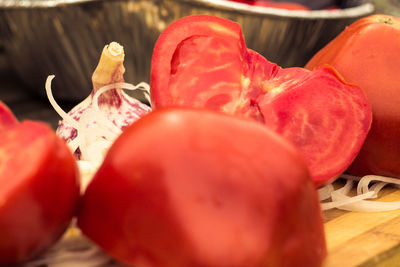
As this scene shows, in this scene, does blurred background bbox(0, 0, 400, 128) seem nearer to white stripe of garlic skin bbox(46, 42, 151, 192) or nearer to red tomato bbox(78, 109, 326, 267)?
white stripe of garlic skin bbox(46, 42, 151, 192)

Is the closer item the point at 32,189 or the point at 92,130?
the point at 32,189

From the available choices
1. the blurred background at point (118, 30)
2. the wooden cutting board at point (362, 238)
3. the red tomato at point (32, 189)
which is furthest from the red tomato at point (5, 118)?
the blurred background at point (118, 30)

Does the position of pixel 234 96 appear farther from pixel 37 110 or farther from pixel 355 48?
pixel 37 110

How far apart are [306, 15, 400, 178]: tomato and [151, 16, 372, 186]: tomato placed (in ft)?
0.23

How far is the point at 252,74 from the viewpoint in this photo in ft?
1.83

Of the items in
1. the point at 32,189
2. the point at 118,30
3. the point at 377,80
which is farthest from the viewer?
the point at 118,30

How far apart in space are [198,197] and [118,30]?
3.02ft

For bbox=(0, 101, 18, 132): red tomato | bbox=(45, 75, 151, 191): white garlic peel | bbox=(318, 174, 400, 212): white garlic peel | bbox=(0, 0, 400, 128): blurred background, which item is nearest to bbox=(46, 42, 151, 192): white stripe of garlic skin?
bbox=(45, 75, 151, 191): white garlic peel

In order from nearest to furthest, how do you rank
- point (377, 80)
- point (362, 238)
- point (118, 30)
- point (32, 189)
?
point (32, 189) → point (362, 238) → point (377, 80) → point (118, 30)

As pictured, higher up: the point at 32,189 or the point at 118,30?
the point at 32,189

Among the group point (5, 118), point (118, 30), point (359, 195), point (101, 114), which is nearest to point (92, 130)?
point (101, 114)

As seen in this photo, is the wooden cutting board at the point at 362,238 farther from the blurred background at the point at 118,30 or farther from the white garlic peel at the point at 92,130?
the blurred background at the point at 118,30

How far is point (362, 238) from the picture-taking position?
0.48 metres

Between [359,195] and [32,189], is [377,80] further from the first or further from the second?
[32,189]
